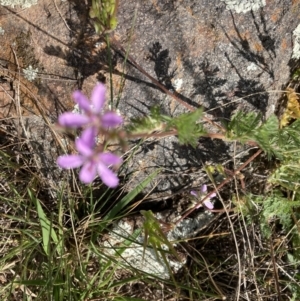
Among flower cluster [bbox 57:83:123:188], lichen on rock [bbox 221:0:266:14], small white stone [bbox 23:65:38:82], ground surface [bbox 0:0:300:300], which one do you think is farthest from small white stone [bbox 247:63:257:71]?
flower cluster [bbox 57:83:123:188]

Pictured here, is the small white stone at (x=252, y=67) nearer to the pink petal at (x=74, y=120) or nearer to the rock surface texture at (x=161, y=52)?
the rock surface texture at (x=161, y=52)

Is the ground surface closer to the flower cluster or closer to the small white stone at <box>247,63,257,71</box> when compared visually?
the small white stone at <box>247,63,257,71</box>

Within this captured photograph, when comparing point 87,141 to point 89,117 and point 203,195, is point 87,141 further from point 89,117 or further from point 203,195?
point 203,195

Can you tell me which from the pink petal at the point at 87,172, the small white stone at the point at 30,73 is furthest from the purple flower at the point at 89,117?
the small white stone at the point at 30,73

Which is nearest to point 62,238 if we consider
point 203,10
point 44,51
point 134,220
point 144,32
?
point 134,220

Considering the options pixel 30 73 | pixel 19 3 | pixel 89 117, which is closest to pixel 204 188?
pixel 30 73

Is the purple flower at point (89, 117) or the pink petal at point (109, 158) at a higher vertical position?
the purple flower at point (89, 117)

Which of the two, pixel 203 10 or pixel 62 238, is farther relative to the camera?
pixel 62 238

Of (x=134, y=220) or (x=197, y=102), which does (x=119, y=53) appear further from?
(x=134, y=220)
